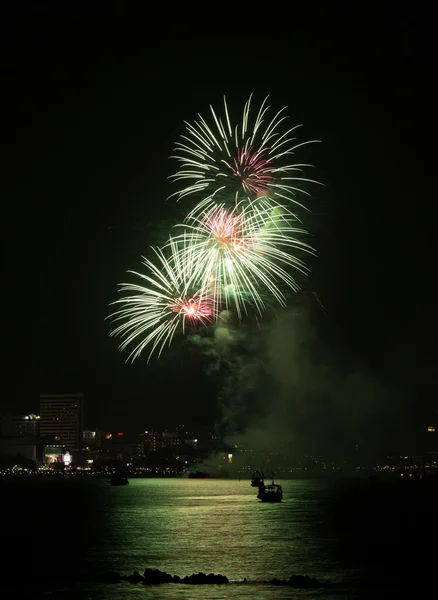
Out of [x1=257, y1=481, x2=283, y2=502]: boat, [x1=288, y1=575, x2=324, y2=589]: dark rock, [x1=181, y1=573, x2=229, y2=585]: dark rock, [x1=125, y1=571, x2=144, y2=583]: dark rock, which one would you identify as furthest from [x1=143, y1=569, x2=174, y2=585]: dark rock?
[x1=257, y1=481, x2=283, y2=502]: boat

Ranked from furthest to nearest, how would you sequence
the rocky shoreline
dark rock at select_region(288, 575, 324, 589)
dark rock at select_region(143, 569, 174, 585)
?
dark rock at select_region(143, 569, 174, 585)
the rocky shoreline
dark rock at select_region(288, 575, 324, 589)

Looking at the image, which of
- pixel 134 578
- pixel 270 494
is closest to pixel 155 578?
pixel 134 578

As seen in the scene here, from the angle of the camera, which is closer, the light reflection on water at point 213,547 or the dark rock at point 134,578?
the light reflection on water at point 213,547

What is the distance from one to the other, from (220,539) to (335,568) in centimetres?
1946

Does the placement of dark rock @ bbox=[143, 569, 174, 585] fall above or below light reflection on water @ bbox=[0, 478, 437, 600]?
above

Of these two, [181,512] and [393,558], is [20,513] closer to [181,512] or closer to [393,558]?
[181,512]

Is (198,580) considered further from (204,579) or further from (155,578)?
(155,578)

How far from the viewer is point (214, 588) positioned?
48500 millimetres

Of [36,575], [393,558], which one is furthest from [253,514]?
[36,575]

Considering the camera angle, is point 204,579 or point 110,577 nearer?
point 204,579

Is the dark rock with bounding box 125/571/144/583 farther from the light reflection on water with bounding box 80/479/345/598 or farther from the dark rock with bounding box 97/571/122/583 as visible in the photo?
the light reflection on water with bounding box 80/479/345/598

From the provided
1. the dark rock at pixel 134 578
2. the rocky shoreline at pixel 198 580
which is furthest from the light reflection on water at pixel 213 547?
the dark rock at pixel 134 578

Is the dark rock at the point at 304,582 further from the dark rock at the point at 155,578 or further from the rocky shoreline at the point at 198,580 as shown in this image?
the dark rock at the point at 155,578

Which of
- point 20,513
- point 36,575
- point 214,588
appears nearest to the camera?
point 214,588
